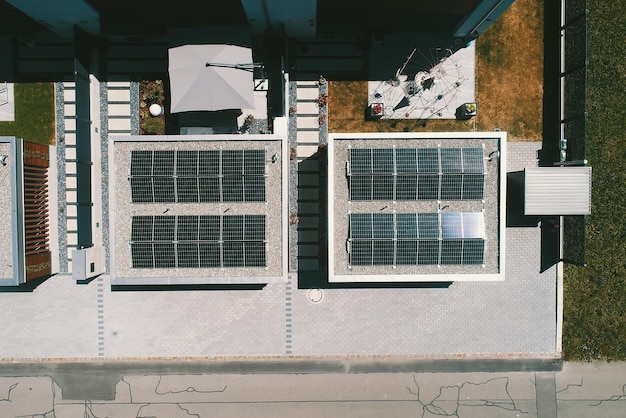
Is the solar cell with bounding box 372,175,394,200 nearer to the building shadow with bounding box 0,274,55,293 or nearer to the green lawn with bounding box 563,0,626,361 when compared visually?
the green lawn with bounding box 563,0,626,361

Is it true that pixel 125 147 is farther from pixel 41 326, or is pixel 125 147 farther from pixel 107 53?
pixel 41 326

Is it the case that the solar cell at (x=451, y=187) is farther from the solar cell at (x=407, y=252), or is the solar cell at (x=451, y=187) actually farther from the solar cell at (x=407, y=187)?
the solar cell at (x=407, y=252)

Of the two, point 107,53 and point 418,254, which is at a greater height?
point 107,53

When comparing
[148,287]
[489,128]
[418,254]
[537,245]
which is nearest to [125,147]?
[148,287]

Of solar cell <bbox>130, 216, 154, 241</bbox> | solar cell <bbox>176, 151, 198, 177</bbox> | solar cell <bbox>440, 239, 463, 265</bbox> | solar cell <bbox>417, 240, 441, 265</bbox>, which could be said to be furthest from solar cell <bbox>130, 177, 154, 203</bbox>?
solar cell <bbox>440, 239, 463, 265</bbox>

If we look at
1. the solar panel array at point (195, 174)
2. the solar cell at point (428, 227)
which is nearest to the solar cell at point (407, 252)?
the solar cell at point (428, 227)

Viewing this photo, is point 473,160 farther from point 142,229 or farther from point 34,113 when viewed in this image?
point 34,113
